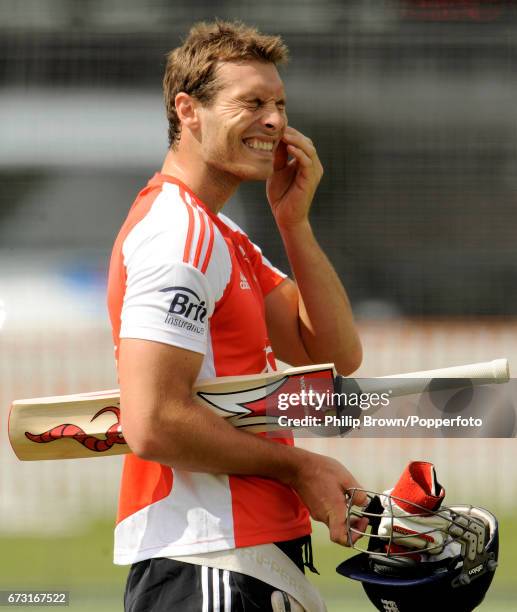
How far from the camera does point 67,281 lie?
3.38 m

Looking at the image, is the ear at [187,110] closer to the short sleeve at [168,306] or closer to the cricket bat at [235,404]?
the short sleeve at [168,306]

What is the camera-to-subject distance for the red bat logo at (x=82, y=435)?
1.56m

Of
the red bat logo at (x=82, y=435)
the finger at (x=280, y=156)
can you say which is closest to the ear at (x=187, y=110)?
the finger at (x=280, y=156)

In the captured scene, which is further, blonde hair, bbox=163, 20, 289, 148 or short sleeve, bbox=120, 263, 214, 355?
blonde hair, bbox=163, 20, 289, 148

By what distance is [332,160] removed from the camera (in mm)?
3418

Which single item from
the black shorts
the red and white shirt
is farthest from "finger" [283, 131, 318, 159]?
the black shorts

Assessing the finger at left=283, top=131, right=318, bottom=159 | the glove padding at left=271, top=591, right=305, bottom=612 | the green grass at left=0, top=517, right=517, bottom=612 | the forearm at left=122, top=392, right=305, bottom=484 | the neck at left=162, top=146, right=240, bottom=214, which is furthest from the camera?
the green grass at left=0, top=517, right=517, bottom=612

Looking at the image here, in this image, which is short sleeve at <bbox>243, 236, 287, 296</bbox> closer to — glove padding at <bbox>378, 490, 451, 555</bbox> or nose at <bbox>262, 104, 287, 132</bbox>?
nose at <bbox>262, 104, 287, 132</bbox>

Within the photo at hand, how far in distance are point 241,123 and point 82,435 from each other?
1.70 feet

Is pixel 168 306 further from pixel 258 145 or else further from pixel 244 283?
pixel 258 145

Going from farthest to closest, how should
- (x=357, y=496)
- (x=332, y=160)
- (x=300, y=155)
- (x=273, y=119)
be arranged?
(x=332, y=160)
(x=300, y=155)
(x=273, y=119)
(x=357, y=496)

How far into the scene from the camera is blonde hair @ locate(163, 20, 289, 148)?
1.63 meters

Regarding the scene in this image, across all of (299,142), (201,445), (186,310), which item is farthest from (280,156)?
(201,445)

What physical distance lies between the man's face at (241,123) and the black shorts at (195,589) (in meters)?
0.58
